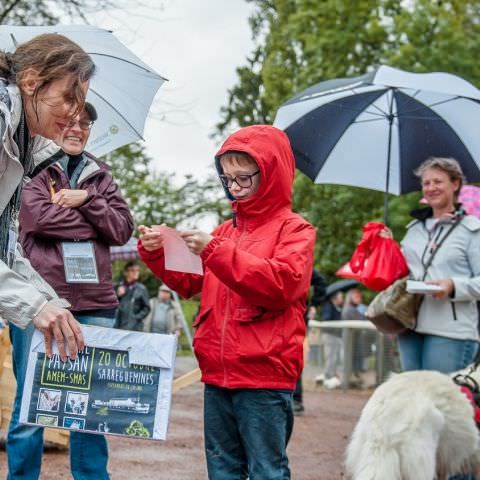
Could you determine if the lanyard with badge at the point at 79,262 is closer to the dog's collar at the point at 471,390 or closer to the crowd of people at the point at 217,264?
the crowd of people at the point at 217,264

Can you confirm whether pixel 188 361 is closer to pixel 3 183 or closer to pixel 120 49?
pixel 120 49

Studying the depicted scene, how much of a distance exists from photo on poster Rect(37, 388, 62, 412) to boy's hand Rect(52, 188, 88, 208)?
109 cm

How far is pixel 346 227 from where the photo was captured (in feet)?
75.7

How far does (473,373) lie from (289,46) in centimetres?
2376

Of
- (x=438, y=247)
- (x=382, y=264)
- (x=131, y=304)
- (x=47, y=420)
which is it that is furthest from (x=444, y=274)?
(x=131, y=304)

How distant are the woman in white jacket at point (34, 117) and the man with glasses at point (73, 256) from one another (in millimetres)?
1237

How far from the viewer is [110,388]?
12.8 feet

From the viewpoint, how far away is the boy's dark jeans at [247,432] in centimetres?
384

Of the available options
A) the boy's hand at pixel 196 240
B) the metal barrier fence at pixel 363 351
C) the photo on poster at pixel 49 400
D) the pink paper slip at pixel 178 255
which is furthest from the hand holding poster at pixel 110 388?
the metal barrier fence at pixel 363 351

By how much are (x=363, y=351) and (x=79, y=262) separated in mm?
12372

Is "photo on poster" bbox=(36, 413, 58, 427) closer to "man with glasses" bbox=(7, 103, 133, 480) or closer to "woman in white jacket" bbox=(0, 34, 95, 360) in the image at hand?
"man with glasses" bbox=(7, 103, 133, 480)

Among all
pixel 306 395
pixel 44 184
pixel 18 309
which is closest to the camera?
pixel 18 309

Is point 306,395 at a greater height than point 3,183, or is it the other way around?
point 3,183

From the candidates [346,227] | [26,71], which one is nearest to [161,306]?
[346,227]
